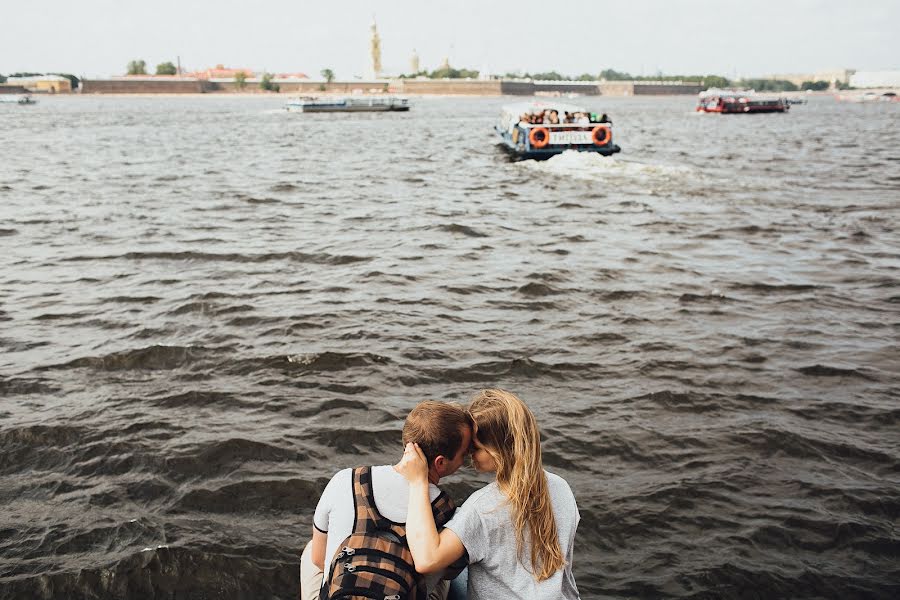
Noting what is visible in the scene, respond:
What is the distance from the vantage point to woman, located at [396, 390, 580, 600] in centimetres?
244

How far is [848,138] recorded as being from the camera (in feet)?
131

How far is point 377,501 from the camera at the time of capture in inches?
98.5

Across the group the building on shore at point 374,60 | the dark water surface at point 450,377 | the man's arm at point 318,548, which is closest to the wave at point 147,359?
the dark water surface at point 450,377

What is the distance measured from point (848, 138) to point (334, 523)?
143ft

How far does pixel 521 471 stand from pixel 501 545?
278mm

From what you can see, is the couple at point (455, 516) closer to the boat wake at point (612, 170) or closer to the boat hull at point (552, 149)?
the boat wake at point (612, 170)

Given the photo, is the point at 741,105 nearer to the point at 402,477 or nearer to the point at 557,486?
the point at 557,486

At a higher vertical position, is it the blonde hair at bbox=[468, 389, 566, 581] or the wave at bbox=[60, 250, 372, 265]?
the blonde hair at bbox=[468, 389, 566, 581]

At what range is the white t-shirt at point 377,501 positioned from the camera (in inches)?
98.4

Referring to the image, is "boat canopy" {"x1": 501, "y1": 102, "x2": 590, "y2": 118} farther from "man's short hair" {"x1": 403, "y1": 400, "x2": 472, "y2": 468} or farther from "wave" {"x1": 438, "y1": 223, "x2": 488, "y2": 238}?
"man's short hair" {"x1": 403, "y1": 400, "x2": 472, "y2": 468}

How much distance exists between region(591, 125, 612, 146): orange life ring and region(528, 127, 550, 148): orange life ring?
1607mm

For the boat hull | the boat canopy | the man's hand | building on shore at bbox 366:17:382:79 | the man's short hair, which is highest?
building on shore at bbox 366:17:382:79

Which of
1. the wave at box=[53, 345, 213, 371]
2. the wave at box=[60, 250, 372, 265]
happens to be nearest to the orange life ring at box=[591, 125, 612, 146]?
the wave at box=[60, 250, 372, 265]

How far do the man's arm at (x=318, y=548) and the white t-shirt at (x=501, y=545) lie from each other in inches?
21.1
